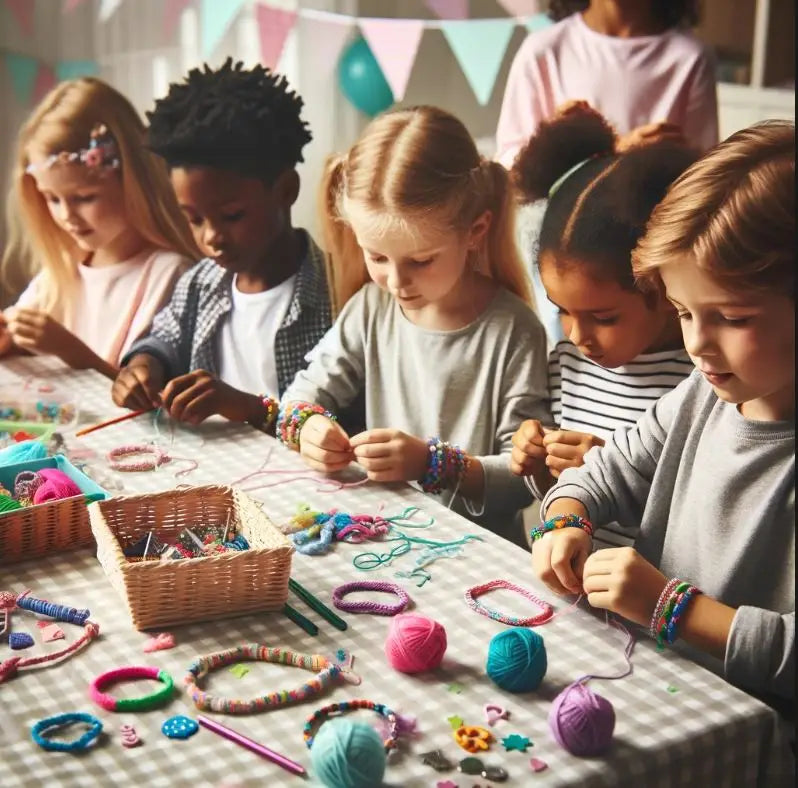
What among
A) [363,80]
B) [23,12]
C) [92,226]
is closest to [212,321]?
[92,226]

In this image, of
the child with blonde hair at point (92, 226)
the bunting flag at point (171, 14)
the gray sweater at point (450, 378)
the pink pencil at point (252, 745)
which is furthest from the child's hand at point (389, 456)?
the bunting flag at point (171, 14)

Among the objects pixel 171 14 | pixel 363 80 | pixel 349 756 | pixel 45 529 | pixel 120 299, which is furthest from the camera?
pixel 120 299

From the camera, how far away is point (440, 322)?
1.89 metres

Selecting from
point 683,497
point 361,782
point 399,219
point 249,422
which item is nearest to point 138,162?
point 249,422

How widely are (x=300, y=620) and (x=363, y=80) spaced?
1100 mm

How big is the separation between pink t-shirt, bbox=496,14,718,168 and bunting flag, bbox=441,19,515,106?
0.03m

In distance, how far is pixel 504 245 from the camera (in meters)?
1.79

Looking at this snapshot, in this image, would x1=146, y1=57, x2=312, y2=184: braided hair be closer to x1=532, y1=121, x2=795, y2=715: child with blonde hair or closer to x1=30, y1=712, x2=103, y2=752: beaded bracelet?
x1=532, y1=121, x2=795, y2=715: child with blonde hair

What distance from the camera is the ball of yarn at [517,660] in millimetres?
1108

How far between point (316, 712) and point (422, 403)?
91 centimetres

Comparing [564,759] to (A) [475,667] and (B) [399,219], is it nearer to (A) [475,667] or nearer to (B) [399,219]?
(A) [475,667]

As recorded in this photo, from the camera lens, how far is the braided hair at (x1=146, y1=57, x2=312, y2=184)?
6.88 ft

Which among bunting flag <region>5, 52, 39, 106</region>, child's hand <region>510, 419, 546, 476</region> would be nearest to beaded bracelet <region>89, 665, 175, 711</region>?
child's hand <region>510, 419, 546, 476</region>

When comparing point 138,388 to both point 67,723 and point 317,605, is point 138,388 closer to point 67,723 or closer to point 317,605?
point 317,605
